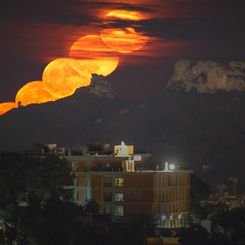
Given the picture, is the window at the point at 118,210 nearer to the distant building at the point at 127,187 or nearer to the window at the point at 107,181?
the distant building at the point at 127,187

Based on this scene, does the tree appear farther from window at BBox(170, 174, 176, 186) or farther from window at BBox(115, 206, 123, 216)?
window at BBox(170, 174, 176, 186)

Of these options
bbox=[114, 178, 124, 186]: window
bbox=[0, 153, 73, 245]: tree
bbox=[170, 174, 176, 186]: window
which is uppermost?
bbox=[170, 174, 176, 186]: window

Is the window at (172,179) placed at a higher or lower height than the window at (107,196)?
higher

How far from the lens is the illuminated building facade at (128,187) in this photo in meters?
99.9

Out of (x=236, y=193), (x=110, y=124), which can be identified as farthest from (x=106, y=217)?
(x=110, y=124)

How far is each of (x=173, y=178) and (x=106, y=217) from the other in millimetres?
12354

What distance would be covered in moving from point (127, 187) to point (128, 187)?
0.04m

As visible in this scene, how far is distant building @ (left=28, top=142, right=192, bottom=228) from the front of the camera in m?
99.8

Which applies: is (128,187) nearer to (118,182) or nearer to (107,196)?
(118,182)

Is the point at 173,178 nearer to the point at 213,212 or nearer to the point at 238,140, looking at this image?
the point at 213,212

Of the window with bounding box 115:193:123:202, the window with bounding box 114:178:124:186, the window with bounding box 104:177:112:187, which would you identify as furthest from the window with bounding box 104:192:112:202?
the window with bounding box 114:178:124:186

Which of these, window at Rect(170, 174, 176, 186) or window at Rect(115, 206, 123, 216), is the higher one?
window at Rect(170, 174, 176, 186)

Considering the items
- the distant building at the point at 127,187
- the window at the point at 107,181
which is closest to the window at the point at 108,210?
the distant building at the point at 127,187

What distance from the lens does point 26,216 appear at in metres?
84.9
